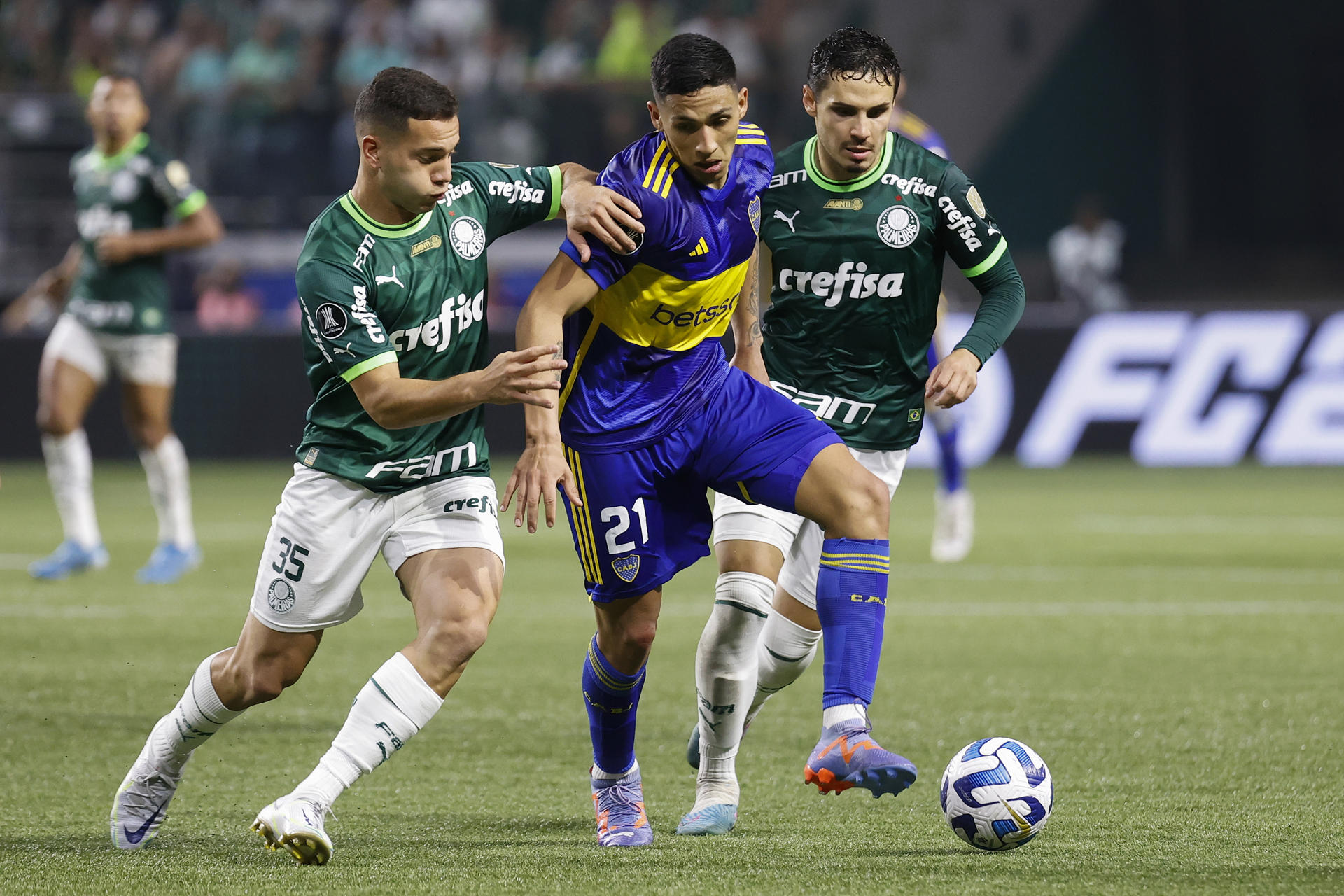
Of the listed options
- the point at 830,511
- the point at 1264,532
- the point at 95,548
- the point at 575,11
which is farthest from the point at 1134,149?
the point at 830,511

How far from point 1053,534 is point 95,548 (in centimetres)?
603

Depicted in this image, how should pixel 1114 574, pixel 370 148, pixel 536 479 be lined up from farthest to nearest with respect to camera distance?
pixel 1114 574 → pixel 370 148 → pixel 536 479

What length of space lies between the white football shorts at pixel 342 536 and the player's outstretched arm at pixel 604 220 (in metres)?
0.68

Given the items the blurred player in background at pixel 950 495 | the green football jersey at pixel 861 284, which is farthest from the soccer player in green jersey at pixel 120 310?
the green football jersey at pixel 861 284

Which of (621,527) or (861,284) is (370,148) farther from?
(861,284)

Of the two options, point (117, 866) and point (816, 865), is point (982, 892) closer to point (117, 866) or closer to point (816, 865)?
point (816, 865)

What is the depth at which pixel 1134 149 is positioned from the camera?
21.2 meters

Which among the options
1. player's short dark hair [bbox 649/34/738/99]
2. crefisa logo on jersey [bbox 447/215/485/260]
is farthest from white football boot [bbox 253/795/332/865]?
player's short dark hair [bbox 649/34/738/99]

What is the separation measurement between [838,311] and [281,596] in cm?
187

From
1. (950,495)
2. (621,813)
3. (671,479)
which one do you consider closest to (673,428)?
(671,479)

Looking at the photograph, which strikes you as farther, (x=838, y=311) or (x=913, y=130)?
(x=913, y=130)

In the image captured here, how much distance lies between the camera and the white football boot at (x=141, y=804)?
4496 mm

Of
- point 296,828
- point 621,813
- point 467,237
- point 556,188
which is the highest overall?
point 556,188

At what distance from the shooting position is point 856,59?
16.5 ft
